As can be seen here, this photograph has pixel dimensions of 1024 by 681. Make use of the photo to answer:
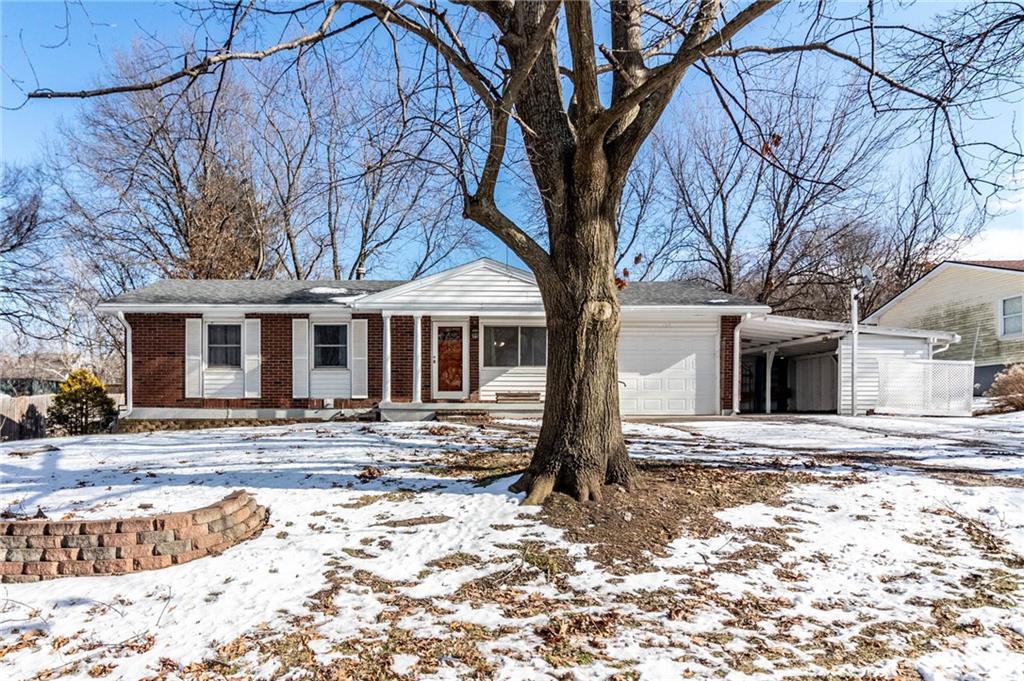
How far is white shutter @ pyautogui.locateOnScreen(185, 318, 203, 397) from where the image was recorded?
13.2 m

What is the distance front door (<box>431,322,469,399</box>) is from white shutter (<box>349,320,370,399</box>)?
1.70 m

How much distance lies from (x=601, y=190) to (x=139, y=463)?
6.21 metres

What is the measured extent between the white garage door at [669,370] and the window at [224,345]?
371 inches

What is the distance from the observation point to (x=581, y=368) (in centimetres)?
502

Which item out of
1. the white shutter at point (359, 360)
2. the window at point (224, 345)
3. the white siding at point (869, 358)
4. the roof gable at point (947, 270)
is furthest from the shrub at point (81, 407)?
the roof gable at point (947, 270)

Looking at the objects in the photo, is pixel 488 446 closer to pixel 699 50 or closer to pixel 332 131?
pixel 332 131

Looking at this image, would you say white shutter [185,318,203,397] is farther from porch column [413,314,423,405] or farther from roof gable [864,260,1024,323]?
roof gable [864,260,1024,323]

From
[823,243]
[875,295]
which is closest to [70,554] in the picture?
[823,243]

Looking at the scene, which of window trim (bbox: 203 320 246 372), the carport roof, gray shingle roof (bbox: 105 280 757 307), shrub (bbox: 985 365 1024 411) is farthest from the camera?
shrub (bbox: 985 365 1024 411)

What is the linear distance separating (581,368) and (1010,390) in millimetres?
16420

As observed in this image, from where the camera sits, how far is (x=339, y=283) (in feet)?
51.9

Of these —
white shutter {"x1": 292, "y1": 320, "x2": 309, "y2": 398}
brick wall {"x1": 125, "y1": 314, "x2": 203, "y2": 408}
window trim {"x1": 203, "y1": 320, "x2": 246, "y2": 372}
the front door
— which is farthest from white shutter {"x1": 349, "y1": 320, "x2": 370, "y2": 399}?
brick wall {"x1": 125, "y1": 314, "x2": 203, "y2": 408}

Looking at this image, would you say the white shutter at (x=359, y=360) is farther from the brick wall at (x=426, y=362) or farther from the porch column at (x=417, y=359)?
the brick wall at (x=426, y=362)

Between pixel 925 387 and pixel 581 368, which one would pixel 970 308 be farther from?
pixel 581 368
